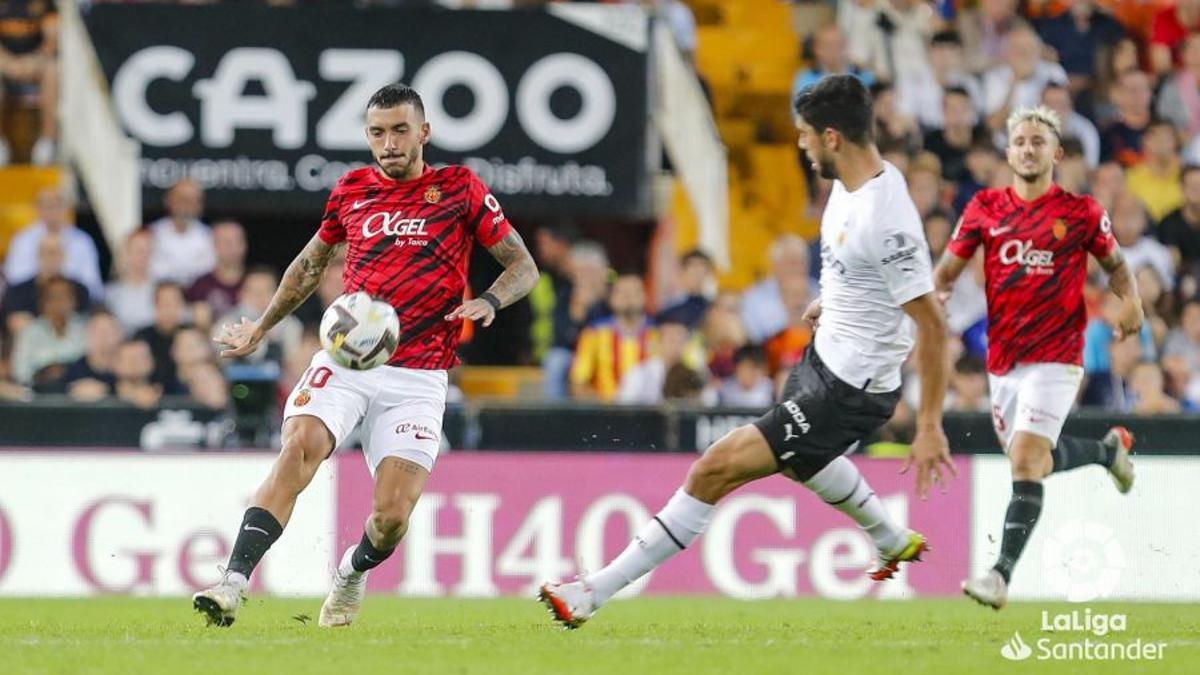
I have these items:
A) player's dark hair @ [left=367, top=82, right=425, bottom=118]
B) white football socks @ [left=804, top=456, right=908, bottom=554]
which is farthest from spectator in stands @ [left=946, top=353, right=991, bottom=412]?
player's dark hair @ [left=367, top=82, right=425, bottom=118]

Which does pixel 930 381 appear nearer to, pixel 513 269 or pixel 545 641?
pixel 545 641

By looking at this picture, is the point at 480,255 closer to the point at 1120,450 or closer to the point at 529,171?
the point at 529,171

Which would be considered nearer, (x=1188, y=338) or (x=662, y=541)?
(x=662, y=541)

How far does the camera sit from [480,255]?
19.3 meters

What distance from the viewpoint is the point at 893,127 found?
60.6 feet

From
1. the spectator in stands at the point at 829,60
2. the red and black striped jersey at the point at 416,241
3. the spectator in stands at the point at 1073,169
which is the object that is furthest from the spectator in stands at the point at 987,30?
the red and black striped jersey at the point at 416,241

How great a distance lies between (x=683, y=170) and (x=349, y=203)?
9049 millimetres

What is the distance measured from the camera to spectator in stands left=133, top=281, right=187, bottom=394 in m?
15.8

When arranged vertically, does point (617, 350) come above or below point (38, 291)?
below

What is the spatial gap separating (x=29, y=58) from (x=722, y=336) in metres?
6.39

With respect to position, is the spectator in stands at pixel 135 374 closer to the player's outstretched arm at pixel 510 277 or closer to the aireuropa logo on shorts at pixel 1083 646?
the player's outstretched arm at pixel 510 277

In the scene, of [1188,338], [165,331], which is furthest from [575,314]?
[1188,338]

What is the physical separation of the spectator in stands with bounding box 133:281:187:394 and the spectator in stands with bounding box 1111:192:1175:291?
7311mm

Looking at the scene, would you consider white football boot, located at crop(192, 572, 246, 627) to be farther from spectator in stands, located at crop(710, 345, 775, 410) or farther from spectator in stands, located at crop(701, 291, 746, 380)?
spectator in stands, located at crop(701, 291, 746, 380)
